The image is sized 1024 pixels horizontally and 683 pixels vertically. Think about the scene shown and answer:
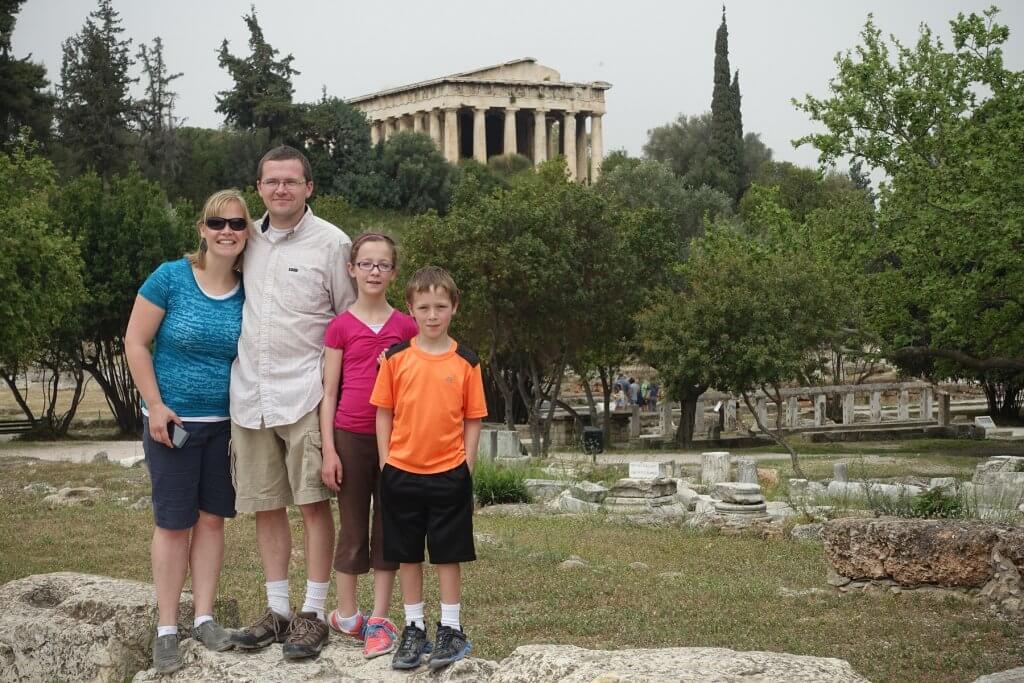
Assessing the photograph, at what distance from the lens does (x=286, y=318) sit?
548cm

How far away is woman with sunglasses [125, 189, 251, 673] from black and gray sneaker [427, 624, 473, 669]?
930 mm

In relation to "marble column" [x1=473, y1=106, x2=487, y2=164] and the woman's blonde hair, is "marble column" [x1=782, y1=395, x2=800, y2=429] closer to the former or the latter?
the woman's blonde hair

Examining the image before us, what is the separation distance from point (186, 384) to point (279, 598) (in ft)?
3.40

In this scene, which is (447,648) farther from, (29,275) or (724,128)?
(724,128)

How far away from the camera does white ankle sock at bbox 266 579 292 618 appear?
18.5 ft

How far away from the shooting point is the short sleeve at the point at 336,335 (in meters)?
5.49

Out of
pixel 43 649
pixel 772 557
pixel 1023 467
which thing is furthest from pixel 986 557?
pixel 1023 467

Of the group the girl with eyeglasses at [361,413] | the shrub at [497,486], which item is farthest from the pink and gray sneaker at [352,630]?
the shrub at [497,486]

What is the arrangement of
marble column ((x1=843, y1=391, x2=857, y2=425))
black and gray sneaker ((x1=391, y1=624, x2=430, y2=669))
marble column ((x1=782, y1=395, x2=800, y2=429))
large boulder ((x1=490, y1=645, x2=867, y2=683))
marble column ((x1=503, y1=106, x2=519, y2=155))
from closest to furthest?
large boulder ((x1=490, y1=645, x2=867, y2=683))
black and gray sneaker ((x1=391, y1=624, x2=430, y2=669))
marble column ((x1=782, y1=395, x2=800, y2=429))
marble column ((x1=843, y1=391, x2=857, y2=425))
marble column ((x1=503, y1=106, x2=519, y2=155))

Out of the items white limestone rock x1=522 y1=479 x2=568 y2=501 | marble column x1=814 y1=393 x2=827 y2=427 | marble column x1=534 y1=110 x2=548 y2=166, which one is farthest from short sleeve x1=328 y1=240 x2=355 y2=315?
marble column x1=534 y1=110 x2=548 y2=166

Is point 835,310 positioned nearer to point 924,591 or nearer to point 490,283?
point 490,283

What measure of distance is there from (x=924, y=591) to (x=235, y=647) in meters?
5.56

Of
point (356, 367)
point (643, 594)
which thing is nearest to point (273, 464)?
point (356, 367)

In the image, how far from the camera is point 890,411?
40.0 m
